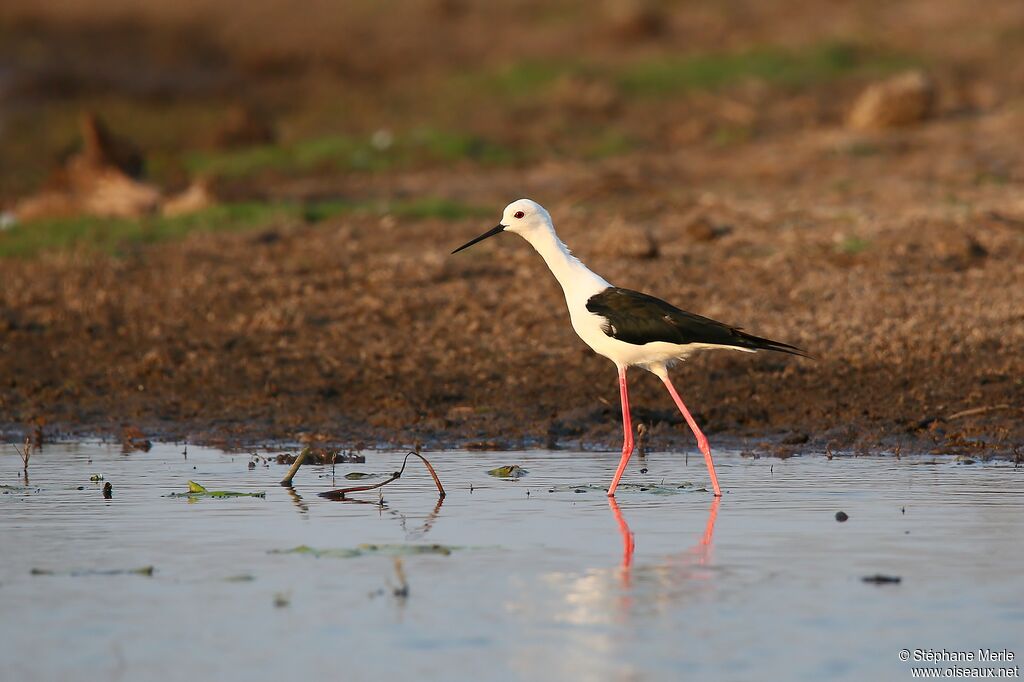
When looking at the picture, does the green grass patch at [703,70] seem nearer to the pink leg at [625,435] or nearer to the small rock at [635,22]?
the small rock at [635,22]

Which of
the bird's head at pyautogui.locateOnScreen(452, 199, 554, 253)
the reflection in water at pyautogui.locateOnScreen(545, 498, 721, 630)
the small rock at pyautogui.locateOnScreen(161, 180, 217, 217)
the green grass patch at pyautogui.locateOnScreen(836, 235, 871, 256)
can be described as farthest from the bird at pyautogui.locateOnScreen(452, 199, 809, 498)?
the small rock at pyautogui.locateOnScreen(161, 180, 217, 217)

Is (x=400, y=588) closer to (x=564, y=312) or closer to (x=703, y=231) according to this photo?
(x=564, y=312)

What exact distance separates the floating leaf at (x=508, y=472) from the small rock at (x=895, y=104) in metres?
12.0

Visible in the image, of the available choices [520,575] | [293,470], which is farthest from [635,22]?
[520,575]

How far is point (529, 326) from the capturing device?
458 inches

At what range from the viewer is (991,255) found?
12.5 m

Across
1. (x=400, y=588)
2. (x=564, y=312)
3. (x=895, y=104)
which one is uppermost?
(x=895, y=104)

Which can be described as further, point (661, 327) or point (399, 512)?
point (661, 327)

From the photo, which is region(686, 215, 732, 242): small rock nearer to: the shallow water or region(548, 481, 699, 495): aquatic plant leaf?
the shallow water

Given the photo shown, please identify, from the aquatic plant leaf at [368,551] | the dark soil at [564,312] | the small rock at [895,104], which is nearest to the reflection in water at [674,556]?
the aquatic plant leaf at [368,551]

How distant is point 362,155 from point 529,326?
376 inches

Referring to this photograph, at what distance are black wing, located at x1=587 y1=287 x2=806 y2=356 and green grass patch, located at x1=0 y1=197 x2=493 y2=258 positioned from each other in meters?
7.48

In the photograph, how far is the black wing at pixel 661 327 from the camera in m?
8.08

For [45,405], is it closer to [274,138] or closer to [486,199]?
[486,199]
